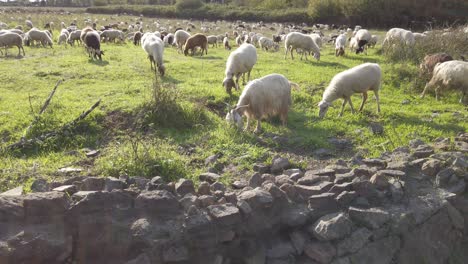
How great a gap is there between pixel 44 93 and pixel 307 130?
663cm

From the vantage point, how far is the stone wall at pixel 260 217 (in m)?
4.22

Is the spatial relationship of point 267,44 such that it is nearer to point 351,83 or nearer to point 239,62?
point 239,62

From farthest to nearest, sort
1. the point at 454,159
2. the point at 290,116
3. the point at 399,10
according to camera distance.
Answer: the point at 399,10 → the point at 290,116 → the point at 454,159

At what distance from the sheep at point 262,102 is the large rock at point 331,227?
3342 millimetres

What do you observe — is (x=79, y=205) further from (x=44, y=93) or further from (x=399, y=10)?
(x=399, y=10)

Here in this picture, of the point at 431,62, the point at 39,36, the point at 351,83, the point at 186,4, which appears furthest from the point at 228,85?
the point at 186,4

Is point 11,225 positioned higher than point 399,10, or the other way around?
point 399,10

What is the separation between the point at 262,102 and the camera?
27.4 ft

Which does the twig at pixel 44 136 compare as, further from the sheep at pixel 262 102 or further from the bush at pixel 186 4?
the bush at pixel 186 4

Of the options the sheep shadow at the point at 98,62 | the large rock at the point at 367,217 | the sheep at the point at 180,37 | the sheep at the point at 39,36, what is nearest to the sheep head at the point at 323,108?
the large rock at the point at 367,217

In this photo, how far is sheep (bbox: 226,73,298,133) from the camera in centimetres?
830

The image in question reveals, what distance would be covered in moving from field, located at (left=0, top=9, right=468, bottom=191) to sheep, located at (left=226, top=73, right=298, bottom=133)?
0.28m

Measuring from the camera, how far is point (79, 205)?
4336 mm

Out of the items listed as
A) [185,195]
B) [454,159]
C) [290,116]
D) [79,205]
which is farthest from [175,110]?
[454,159]
